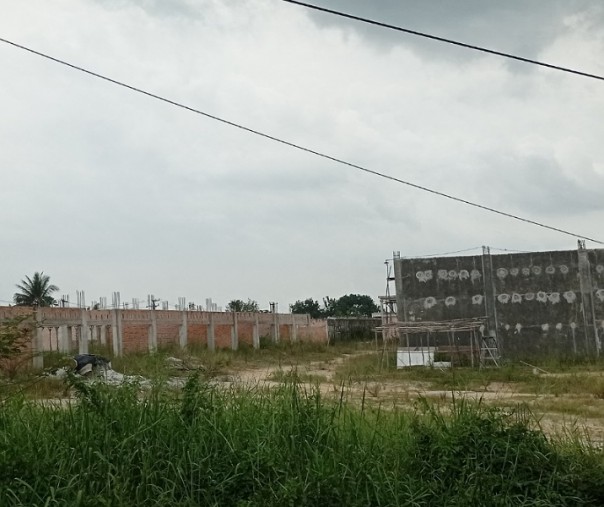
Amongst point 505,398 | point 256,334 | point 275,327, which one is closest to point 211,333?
point 256,334

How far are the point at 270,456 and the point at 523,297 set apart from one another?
1792 cm

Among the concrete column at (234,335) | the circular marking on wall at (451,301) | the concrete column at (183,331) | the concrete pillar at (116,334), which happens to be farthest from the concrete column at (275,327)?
the concrete pillar at (116,334)

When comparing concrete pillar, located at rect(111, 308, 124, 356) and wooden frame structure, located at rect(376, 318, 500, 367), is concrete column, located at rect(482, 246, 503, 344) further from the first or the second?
concrete pillar, located at rect(111, 308, 124, 356)

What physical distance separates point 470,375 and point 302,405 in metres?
11.3

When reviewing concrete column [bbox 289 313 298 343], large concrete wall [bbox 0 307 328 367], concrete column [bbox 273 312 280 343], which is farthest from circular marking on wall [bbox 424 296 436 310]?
concrete column [bbox 289 313 298 343]

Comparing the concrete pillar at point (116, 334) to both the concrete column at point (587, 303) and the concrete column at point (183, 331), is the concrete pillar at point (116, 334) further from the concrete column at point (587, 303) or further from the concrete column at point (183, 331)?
the concrete column at point (587, 303)

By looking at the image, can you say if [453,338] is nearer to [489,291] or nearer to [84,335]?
[489,291]

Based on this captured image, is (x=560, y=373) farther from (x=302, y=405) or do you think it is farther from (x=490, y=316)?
(x=302, y=405)

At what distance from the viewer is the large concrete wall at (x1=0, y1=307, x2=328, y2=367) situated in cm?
1808

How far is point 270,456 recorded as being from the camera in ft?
17.5

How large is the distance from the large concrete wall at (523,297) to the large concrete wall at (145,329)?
7.66 meters

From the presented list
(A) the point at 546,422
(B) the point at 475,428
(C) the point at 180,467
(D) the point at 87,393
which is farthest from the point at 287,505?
(A) the point at 546,422

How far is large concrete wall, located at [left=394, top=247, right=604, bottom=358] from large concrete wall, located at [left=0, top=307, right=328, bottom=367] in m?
7.66

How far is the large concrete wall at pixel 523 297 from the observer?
21484mm
